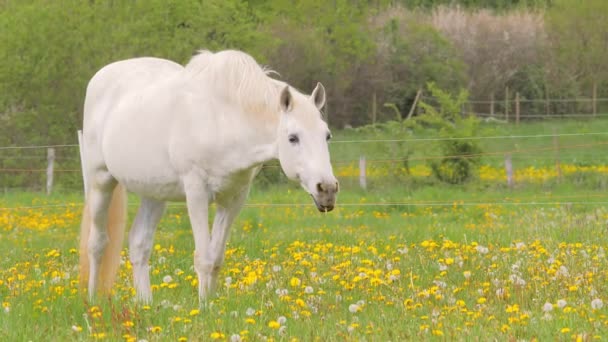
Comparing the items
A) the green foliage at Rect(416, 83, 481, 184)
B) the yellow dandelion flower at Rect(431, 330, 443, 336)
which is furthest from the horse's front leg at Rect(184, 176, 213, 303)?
the green foliage at Rect(416, 83, 481, 184)

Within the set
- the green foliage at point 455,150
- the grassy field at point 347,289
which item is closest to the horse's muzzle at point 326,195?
the grassy field at point 347,289

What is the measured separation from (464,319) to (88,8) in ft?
69.7

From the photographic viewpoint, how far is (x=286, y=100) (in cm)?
620

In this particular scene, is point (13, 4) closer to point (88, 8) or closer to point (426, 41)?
point (88, 8)

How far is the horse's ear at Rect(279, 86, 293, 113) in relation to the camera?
6168 mm

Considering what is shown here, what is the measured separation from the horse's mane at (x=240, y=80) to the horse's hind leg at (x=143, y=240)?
114 cm

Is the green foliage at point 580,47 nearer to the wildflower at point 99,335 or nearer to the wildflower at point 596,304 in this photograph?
the wildflower at point 596,304

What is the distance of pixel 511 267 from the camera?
6.81 metres

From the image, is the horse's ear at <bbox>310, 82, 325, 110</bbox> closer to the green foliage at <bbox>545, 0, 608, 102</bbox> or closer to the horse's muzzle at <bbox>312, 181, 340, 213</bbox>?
the horse's muzzle at <bbox>312, 181, 340, 213</bbox>

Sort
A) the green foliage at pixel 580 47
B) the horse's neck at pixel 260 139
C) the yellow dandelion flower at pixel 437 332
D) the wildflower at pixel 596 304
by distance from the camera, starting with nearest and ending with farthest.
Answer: the yellow dandelion flower at pixel 437 332 → the wildflower at pixel 596 304 → the horse's neck at pixel 260 139 → the green foliage at pixel 580 47

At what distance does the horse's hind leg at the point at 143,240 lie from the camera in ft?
23.8

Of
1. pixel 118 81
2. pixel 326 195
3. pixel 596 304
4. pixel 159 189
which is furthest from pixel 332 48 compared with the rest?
pixel 596 304

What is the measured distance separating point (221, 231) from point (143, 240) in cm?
93

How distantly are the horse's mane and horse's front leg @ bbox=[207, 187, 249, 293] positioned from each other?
0.64 m
